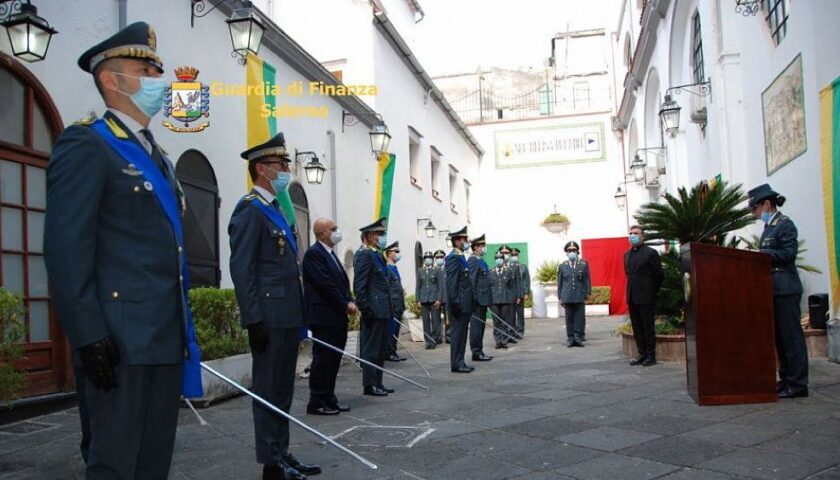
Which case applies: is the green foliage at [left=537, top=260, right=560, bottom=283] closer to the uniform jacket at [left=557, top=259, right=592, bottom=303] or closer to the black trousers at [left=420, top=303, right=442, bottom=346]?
the black trousers at [left=420, top=303, right=442, bottom=346]

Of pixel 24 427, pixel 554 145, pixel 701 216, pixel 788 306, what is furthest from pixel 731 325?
pixel 554 145

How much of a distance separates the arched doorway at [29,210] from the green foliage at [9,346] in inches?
48.6

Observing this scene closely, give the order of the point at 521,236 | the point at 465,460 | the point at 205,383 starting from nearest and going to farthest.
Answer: the point at 465,460 < the point at 205,383 < the point at 521,236

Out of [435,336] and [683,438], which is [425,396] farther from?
[435,336]

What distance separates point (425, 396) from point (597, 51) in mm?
29310

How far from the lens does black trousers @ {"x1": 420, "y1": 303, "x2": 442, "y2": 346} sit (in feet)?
47.2

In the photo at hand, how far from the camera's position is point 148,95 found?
2.65 m

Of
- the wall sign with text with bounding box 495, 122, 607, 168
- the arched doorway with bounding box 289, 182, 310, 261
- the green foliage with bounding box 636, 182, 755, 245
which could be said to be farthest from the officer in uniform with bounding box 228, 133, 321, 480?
the wall sign with text with bounding box 495, 122, 607, 168

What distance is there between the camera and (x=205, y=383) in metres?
6.79

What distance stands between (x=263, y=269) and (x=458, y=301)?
4.99 m

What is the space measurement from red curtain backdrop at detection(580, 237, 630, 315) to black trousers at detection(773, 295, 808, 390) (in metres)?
20.5

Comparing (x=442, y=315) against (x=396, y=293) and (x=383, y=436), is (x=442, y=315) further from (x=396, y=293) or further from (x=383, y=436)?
(x=383, y=436)

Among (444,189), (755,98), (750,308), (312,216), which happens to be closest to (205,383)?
(750,308)

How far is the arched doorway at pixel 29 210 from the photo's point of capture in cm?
637
